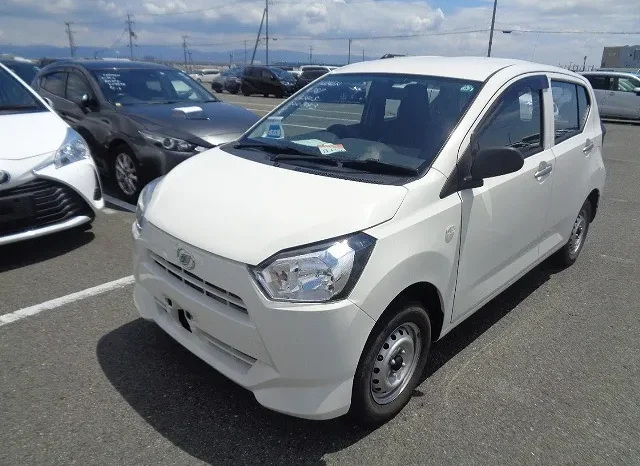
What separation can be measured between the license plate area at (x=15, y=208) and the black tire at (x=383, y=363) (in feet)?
10.0

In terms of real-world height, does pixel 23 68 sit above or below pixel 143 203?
above

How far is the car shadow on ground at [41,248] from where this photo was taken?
13.9 ft

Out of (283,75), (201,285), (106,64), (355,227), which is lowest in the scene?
(201,285)

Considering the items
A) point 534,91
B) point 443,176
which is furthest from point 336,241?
point 534,91

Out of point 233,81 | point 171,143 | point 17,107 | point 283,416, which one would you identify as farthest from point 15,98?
point 233,81

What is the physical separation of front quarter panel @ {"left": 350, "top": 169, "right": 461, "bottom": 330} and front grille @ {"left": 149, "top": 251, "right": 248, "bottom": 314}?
50 centimetres

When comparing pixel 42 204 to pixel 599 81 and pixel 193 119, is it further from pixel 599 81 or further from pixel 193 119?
pixel 599 81

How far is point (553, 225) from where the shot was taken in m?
3.75

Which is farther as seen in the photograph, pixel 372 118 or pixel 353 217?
pixel 372 118

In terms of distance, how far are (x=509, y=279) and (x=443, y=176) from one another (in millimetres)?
Answer: 1148

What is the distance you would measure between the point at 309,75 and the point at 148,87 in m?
23.0

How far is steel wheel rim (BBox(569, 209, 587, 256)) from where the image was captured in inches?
173

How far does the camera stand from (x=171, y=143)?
551 centimetres

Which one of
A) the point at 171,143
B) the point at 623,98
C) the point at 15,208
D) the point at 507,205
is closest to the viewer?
the point at 507,205
